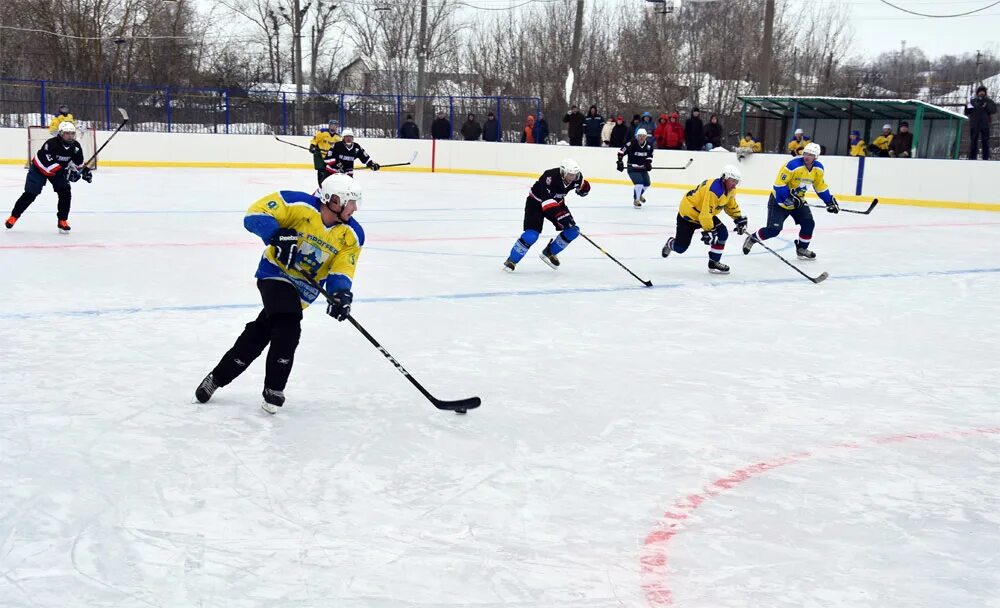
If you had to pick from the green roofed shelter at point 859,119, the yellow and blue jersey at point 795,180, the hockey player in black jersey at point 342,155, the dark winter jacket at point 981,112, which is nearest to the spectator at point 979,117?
the dark winter jacket at point 981,112

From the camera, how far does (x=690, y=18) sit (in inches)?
1234

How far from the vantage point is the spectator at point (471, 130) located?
66.6 feet

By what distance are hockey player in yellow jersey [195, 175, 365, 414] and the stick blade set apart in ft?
1.76

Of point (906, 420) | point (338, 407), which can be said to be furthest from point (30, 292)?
point (906, 420)

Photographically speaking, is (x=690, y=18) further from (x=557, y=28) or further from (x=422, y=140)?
(x=422, y=140)

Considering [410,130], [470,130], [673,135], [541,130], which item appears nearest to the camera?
[673,135]

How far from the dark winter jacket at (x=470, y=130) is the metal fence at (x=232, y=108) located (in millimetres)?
860

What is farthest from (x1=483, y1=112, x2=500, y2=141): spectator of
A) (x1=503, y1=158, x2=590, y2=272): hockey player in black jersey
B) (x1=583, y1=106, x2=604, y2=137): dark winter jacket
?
(x1=503, y1=158, x2=590, y2=272): hockey player in black jersey

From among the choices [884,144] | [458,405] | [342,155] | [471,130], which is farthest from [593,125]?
[458,405]

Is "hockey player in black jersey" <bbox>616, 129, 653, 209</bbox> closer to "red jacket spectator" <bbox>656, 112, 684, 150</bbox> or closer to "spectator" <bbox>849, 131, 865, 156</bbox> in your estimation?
"red jacket spectator" <bbox>656, 112, 684, 150</bbox>

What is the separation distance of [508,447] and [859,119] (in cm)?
1817

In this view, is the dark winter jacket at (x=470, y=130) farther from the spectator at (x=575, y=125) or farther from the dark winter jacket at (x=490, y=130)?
the spectator at (x=575, y=125)

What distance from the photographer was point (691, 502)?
301cm

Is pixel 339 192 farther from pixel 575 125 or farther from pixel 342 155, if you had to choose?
pixel 575 125
